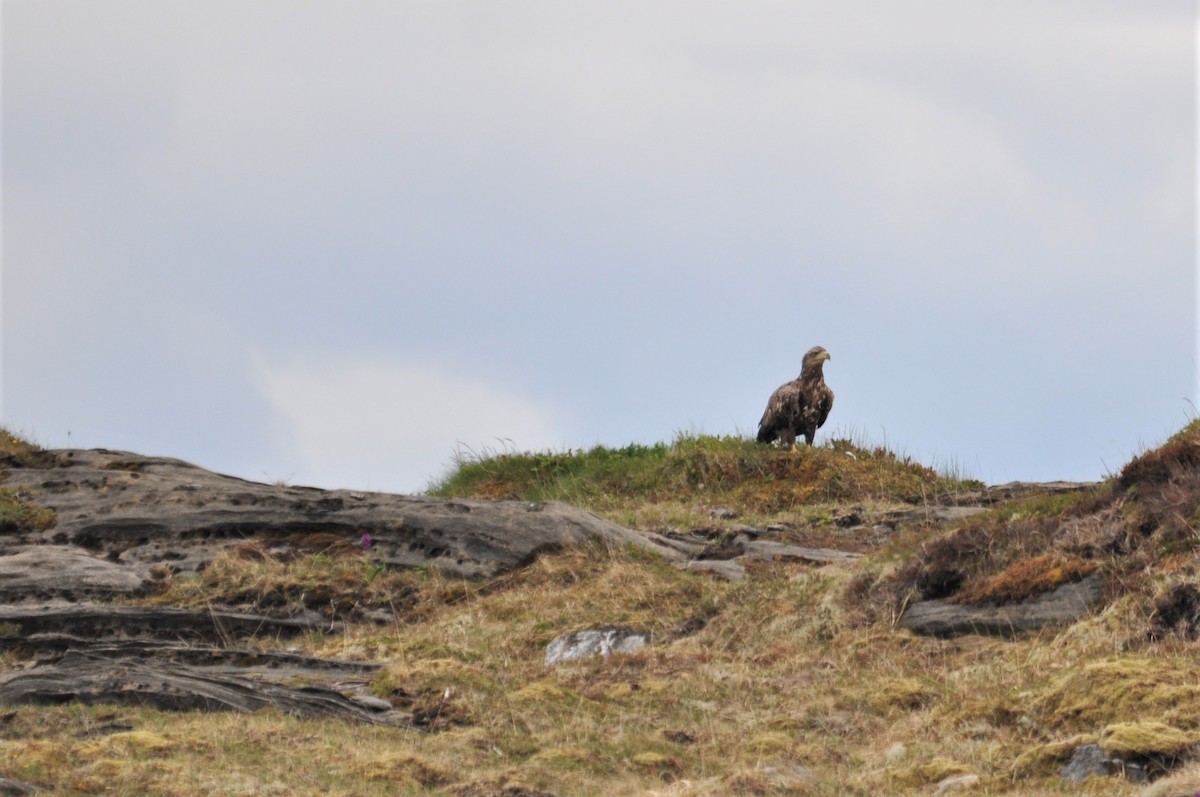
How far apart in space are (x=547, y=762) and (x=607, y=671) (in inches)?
126

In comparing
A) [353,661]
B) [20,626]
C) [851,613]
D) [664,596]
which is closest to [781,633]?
[851,613]

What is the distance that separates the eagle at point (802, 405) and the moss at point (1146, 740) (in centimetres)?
1538

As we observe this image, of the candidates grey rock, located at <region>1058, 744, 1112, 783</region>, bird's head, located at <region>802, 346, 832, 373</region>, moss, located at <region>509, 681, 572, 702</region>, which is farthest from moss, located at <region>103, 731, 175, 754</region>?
bird's head, located at <region>802, 346, 832, 373</region>

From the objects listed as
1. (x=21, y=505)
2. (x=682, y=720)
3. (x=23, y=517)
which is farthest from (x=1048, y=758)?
(x=21, y=505)

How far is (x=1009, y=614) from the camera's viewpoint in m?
12.3

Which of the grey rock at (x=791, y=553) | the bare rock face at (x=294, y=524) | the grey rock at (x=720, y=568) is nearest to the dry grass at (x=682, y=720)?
the grey rock at (x=720, y=568)

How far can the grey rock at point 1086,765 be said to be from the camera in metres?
8.16

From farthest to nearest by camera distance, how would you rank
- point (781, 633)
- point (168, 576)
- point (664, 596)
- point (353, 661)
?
1. point (168, 576)
2. point (664, 596)
3. point (781, 633)
4. point (353, 661)

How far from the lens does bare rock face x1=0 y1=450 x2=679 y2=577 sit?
1641 centimetres

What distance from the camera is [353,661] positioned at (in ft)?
39.9

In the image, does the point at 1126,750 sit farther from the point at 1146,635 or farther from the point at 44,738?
the point at 44,738

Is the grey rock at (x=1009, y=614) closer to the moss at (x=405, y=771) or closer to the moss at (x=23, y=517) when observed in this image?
the moss at (x=405, y=771)

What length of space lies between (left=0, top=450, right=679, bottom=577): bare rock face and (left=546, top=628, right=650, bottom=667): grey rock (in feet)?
9.03

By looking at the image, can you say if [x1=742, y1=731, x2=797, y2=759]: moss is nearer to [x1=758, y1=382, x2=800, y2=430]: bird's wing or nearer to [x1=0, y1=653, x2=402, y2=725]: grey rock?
[x1=0, y1=653, x2=402, y2=725]: grey rock
